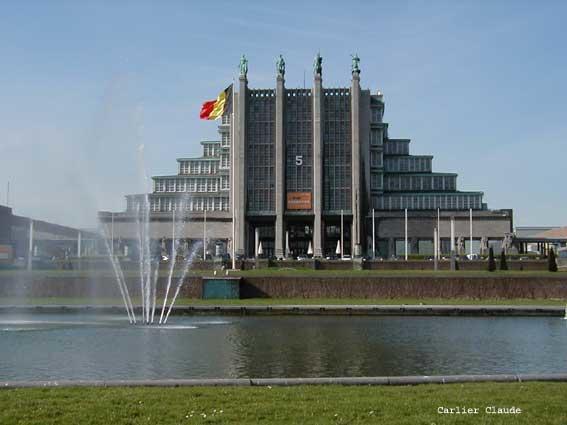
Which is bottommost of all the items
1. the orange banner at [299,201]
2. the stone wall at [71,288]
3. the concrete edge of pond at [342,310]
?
the concrete edge of pond at [342,310]

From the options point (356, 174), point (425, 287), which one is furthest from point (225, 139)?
point (425, 287)

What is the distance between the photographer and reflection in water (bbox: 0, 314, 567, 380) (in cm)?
2058

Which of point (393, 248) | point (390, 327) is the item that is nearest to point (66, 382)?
point (390, 327)

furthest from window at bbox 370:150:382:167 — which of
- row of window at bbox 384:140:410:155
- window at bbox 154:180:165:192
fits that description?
window at bbox 154:180:165:192

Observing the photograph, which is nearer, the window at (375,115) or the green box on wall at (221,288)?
the green box on wall at (221,288)

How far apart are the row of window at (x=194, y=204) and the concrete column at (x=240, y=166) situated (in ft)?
20.1

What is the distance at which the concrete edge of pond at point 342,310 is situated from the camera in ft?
133

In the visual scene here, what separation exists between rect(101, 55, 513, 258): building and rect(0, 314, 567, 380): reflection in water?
75221 millimetres

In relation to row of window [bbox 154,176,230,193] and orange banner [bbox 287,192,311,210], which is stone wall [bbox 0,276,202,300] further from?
row of window [bbox 154,176,230,193]

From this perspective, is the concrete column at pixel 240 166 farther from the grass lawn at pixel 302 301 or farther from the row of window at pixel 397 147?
the grass lawn at pixel 302 301

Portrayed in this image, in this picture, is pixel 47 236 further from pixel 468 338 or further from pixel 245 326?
pixel 468 338

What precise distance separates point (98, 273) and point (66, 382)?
41113mm

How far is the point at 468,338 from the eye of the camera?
28.8 metres

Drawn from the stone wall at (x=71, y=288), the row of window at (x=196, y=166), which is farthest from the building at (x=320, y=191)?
the stone wall at (x=71, y=288)
